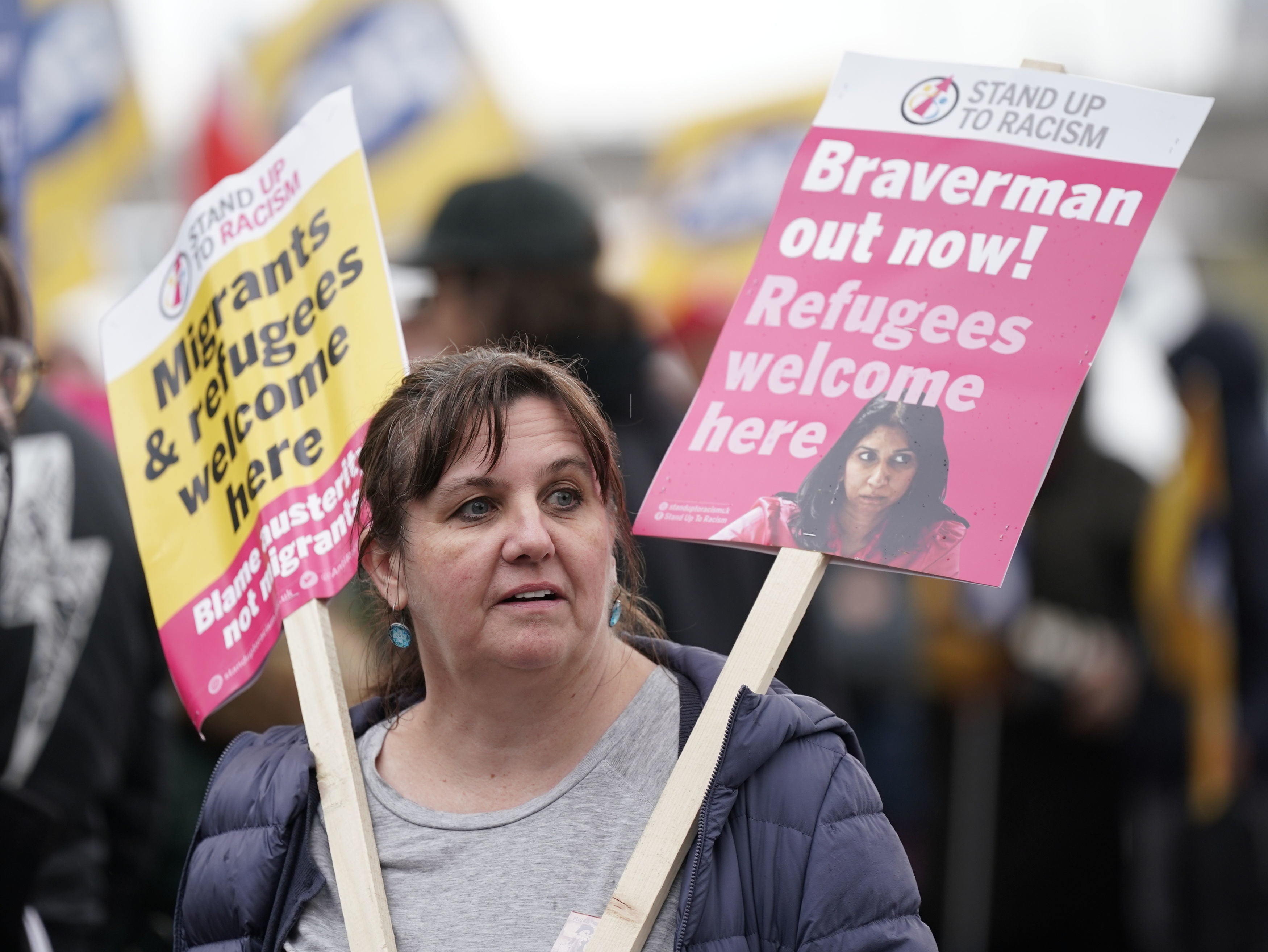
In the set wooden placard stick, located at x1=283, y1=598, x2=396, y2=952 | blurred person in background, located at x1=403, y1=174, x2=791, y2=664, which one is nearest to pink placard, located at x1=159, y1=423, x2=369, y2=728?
wooden placard stick, located at x1=283, y1=598, x2=396, y2=952

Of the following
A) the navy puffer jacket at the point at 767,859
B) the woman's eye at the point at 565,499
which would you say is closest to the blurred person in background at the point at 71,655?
the navy puffer jacket at the point at 767,859

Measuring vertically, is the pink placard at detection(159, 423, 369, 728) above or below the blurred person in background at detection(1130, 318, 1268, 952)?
below

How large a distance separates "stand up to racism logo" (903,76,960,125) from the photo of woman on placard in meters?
0.38

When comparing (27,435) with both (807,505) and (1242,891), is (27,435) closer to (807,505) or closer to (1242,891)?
(807,505)

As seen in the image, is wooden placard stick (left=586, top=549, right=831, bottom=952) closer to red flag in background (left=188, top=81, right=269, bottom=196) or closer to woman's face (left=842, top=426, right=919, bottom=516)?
woman's face (left=842, top=426, right=919, bottom=516)

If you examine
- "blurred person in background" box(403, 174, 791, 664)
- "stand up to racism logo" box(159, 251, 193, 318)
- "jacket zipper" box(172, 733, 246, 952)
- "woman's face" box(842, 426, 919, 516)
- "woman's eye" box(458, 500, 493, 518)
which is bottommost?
"jacket zipper" box(172, 733, 246, 952)

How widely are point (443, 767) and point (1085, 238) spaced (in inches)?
40.8

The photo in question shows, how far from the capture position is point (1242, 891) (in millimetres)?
5109

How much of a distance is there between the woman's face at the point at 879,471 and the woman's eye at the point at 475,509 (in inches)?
17.9

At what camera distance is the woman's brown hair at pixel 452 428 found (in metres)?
2.04

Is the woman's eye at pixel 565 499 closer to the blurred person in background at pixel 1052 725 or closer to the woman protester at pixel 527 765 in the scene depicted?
the woman protester at pixel 527 765

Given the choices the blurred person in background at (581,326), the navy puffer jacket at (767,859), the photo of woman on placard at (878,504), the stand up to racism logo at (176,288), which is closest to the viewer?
the navy puffer jacket at (767,859)

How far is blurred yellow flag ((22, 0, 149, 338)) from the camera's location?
634 cm

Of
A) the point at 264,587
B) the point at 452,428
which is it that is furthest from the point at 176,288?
the point at 452,428
